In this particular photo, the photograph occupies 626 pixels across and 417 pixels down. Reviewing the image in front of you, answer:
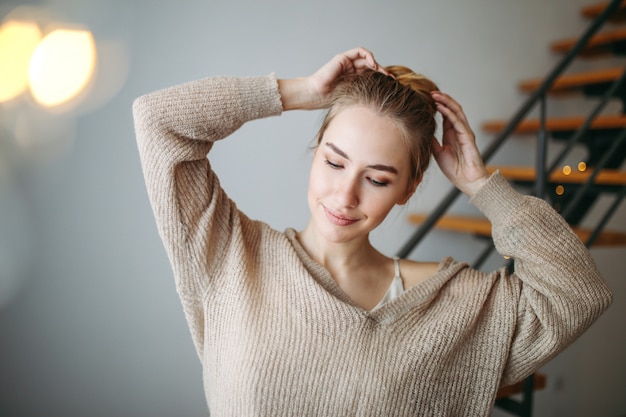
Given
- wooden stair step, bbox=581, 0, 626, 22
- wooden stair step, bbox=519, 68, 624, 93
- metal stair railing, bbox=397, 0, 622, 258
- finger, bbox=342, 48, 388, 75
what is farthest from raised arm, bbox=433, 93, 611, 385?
wooden stair step, bbox=581, 0, 626, 22

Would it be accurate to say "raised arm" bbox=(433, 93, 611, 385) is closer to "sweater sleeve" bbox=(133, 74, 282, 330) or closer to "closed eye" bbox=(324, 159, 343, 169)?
"closed eye" bbox=(324, 159, 343, 169)

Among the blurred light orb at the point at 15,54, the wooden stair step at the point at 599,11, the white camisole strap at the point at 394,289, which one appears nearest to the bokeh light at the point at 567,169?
the wooden stair step at the point at 599,11

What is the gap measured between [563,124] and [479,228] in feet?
2.81

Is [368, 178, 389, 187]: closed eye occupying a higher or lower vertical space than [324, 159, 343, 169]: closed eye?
lower

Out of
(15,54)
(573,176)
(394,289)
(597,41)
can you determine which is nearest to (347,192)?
(394,289)

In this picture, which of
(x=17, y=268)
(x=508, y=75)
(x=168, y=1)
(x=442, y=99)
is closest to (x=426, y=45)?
(x=508, y=75)

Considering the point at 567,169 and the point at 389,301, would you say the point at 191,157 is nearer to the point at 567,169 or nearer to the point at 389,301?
the point at 389,301

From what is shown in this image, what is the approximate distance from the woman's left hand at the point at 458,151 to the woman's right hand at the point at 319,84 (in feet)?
0.58

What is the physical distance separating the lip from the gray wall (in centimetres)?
50

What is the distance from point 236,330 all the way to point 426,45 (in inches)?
83.2

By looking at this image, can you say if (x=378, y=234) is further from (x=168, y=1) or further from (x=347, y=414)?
(x=347, y=414)

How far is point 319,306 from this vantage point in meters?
1.28

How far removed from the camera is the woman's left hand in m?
1.40

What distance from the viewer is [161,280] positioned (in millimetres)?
2322
